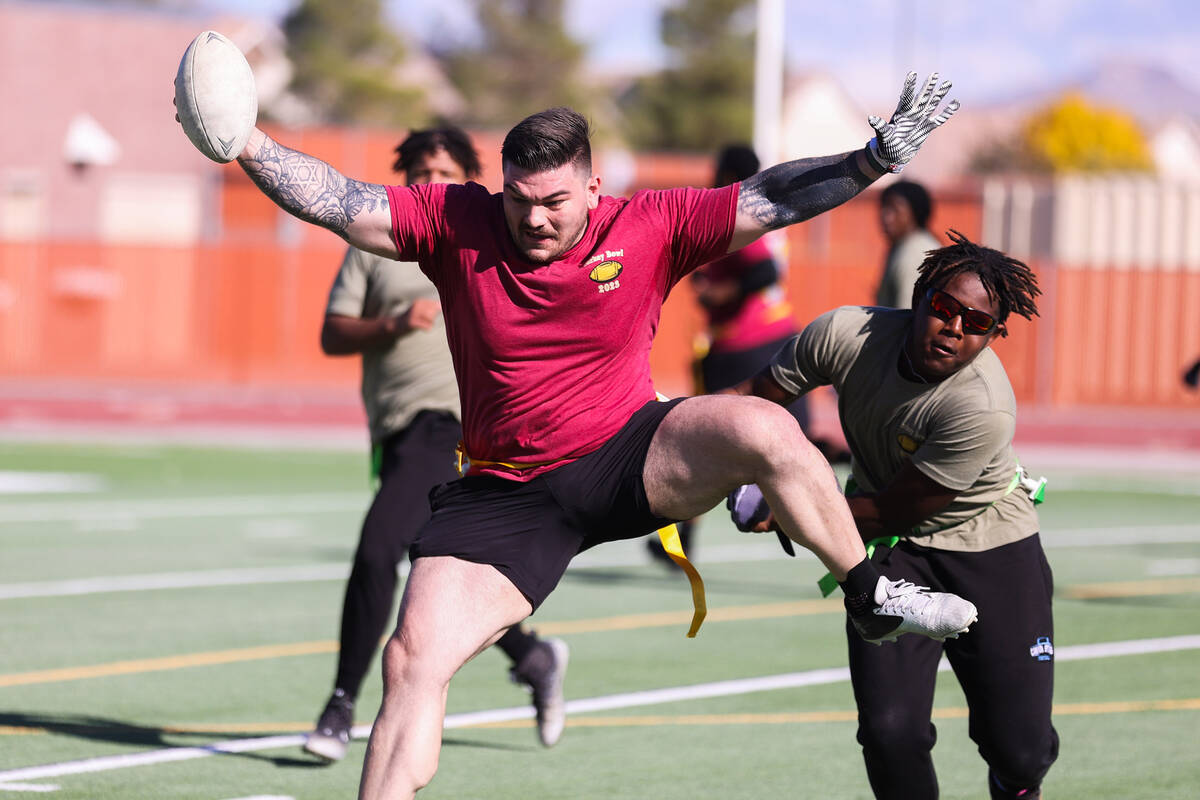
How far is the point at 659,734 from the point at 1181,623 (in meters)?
4.50

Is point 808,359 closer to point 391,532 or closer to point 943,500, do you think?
point 943,500

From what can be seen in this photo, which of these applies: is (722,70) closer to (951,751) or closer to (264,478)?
(264,478)

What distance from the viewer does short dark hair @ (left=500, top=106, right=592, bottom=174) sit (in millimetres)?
4883

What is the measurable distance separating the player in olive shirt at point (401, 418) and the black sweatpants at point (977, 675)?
6.44 feet

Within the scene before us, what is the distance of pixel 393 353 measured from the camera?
24.6ft

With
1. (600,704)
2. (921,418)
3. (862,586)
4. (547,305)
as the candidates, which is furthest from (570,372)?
(600,704)

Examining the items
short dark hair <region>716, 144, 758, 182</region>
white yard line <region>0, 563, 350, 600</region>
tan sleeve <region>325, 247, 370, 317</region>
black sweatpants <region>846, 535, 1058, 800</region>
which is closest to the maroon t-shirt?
black sweatpants <region>846, 535, 1058, 800</region>

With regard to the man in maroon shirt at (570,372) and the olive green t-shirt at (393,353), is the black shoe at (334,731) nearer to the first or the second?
the olive green t-shirt at (393,353)

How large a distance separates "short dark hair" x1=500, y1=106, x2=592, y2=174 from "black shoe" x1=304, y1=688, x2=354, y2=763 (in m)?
2.69

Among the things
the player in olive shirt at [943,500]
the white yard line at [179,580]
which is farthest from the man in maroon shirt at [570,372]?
the white yard line at [179,580]

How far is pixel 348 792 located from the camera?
255 inches

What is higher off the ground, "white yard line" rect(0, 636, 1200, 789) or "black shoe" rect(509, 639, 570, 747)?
"black shoe" rect(509, 639, 570, 747)

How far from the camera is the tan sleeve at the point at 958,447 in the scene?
546cm

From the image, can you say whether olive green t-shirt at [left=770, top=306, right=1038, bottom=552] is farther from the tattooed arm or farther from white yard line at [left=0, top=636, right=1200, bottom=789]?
white yard line at [left=0, top=636, right=1200, bottom=789]
